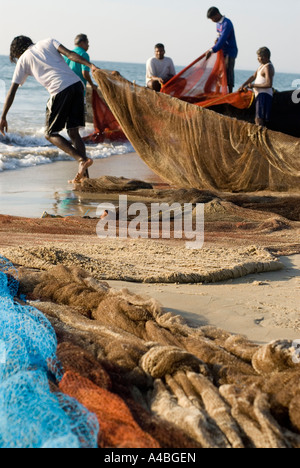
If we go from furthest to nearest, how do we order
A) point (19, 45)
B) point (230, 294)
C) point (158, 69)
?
point (158, 69), point (19, 45), point (230, 294)

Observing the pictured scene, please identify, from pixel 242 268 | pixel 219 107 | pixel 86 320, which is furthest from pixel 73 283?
pixel 219 107

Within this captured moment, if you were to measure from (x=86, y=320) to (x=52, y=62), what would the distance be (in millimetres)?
4793

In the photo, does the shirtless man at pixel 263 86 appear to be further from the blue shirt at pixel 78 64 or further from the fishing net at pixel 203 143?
the blue shirt at pixel 78 64

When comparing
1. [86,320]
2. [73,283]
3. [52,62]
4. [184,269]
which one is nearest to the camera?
[86,320]

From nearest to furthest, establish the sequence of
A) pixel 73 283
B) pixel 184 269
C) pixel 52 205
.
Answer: pixel 73 283 < pixel 184 269 < pixel 52 205

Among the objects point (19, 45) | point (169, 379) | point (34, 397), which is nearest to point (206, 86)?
point (19, 45)

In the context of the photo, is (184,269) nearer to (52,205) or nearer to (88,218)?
(88,218)

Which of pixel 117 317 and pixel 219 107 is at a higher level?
pixel 219 107

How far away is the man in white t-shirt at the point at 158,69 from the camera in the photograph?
396 inches

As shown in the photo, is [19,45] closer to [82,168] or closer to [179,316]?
[82,168]

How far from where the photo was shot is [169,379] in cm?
243

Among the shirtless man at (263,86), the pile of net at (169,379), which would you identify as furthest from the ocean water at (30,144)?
the pile of net at (169,379)

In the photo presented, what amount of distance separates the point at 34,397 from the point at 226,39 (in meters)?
8.85

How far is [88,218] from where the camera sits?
5691mm
